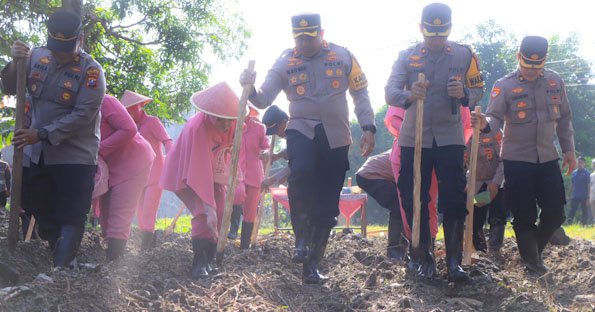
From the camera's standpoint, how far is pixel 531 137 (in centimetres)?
805

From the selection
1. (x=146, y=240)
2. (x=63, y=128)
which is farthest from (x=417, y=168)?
(x=146, y=240)

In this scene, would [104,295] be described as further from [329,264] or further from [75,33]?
[329,264]

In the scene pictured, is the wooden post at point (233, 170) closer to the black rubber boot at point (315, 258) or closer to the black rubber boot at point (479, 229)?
the black rubber boot at point (315, 258)

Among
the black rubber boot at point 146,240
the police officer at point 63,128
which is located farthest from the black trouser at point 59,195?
the black rubber boot at point 146,240

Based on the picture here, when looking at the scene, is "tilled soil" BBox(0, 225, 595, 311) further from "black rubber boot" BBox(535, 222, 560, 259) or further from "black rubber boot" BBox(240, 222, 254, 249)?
"black rubber boot" BBox(240, 222, 254, 249)

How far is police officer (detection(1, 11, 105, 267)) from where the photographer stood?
6316 millimetres

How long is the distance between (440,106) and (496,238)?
362 centimetres

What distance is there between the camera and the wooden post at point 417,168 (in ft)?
22.5

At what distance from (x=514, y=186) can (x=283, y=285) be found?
2888 millimetres

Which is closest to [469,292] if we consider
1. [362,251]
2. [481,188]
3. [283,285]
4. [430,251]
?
[430,251]

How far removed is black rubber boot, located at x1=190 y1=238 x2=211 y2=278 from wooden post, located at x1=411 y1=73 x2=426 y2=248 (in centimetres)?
168

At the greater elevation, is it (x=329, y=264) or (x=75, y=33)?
(x=75, y=33)

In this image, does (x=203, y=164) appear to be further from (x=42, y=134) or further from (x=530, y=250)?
(x=530, y=250)

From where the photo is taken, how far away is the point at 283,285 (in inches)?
252
